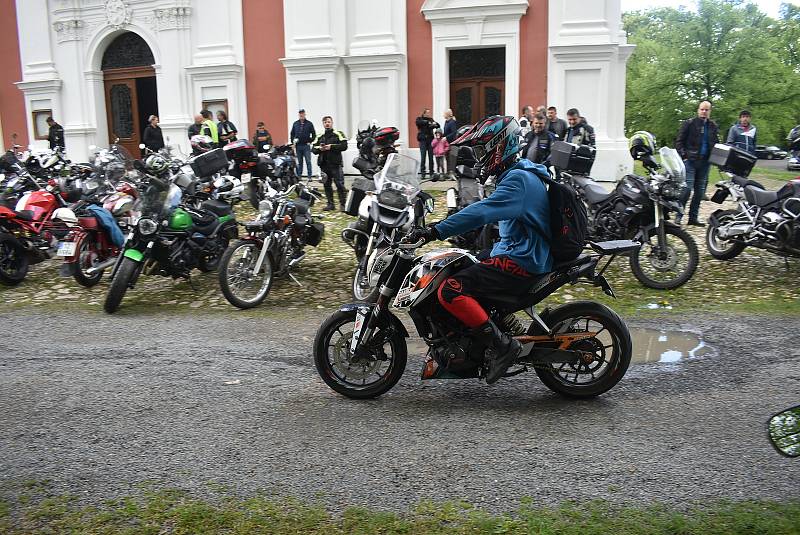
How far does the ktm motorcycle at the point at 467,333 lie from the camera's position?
4785 millimetres

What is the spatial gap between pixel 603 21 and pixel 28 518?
17.5 meters

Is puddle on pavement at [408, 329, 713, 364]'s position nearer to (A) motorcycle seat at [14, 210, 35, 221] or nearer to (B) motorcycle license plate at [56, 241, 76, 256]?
(B) motorcycle license plate at [56, 241, 76, 256]

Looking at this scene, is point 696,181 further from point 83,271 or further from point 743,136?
point 83,271

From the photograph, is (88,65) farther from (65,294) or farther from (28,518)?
(28,518)

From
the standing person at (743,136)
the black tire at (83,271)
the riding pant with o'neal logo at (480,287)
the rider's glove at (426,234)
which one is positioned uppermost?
the standing person at (743,136)

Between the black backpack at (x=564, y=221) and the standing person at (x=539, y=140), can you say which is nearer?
the black backpack at (x=564, y=221)

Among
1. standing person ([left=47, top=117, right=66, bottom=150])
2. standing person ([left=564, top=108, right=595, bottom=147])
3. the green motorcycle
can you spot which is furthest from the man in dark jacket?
standing person ([left=47, top=117, right=66, bottom=150])

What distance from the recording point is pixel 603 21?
18.0 metres

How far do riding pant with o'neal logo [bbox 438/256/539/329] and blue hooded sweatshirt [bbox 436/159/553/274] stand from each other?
0.07 metres

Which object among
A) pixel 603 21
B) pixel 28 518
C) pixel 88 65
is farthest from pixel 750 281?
pixel 88 65

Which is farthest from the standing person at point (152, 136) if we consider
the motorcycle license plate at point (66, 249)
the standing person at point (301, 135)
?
the motorcycle license plate at point (66, 249)

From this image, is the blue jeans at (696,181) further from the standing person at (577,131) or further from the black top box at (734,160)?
the black top box at (734,160)

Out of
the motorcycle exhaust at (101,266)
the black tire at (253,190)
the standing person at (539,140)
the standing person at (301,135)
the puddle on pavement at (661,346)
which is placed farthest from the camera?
the standing person at (301,135)

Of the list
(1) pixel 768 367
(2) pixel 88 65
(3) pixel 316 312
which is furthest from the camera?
(2) pixel 88 65
